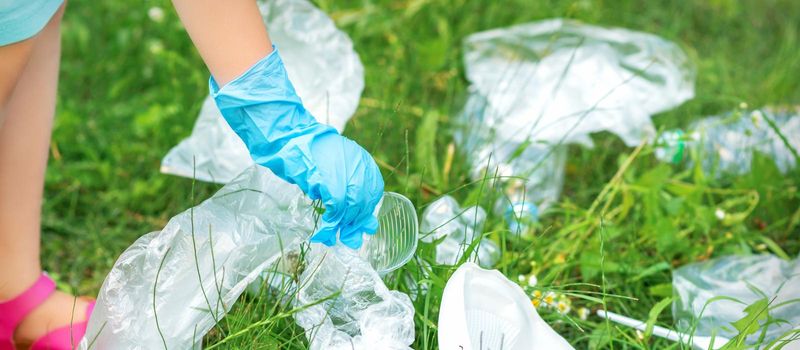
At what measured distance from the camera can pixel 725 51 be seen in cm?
263

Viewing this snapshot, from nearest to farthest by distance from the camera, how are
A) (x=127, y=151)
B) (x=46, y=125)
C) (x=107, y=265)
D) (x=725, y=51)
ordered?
(x=46, y=125), (x=107, y=265), (x=127, y=151), (x=725, y=51)

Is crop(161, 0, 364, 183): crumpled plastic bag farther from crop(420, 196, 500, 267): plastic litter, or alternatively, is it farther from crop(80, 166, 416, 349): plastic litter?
crop(80, 166, 416, 349): plastic litter

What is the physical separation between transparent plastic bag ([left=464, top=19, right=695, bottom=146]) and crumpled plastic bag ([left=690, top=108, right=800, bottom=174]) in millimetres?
116

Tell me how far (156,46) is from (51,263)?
758mm

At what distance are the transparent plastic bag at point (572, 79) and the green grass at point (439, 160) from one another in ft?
0.28

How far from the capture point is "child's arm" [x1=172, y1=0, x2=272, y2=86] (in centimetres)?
113

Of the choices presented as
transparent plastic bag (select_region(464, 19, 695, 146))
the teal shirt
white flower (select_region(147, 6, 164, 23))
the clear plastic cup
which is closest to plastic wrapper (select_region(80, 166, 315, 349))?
the clear plastic cup

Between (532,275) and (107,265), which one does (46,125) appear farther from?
(532,275)

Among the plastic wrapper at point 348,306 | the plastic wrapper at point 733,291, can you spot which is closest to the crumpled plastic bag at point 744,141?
the plastic wrapper at point 733,291

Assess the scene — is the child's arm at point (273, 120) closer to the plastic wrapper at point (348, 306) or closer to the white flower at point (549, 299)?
the plastic wrapper at point (348, 306)

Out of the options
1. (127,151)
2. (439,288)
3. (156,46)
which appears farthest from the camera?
(156,46)

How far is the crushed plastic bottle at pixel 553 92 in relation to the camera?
1.90 metres

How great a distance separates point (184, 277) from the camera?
1.27 m

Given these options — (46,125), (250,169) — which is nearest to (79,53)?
(46,125)
